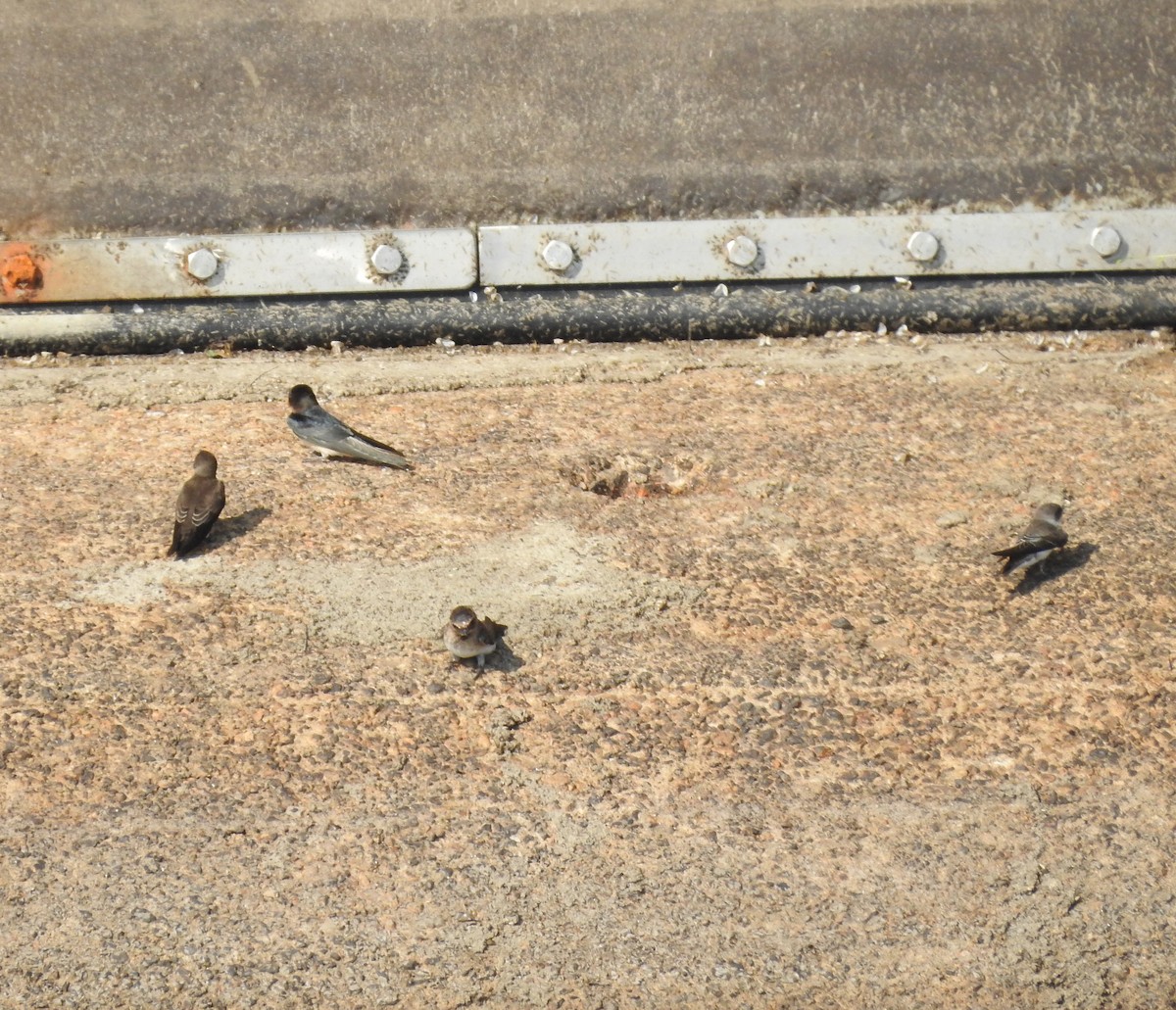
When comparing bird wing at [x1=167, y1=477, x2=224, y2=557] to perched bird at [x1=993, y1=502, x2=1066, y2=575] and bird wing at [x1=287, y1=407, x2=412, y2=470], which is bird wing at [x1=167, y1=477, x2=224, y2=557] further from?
perched bird at [x1=993, y1=502, x2=1066, y2=575]

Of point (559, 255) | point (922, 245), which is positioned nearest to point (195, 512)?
point (559, 255)

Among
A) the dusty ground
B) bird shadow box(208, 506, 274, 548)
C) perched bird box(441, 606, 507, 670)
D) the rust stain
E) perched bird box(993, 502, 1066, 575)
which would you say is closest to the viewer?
the dusty ground

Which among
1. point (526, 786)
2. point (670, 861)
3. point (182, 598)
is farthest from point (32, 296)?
point (670, 861)

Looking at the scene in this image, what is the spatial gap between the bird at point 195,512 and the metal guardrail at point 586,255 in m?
1.55

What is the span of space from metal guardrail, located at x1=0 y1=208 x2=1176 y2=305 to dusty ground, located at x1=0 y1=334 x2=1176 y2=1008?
568 mm

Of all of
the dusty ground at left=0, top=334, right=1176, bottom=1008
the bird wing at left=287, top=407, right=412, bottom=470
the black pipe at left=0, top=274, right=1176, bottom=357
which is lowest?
the dusty ground at left=0, top=334, right=1176, bottom=1008

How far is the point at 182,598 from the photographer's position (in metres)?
4.05

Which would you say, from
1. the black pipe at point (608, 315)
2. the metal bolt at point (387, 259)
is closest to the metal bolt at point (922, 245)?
the black pipe at point (608, 315)

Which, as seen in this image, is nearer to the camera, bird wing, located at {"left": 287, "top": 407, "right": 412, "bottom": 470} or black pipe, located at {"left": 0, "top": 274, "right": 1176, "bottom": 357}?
bird wing, located at {"left": 287, "top": 407, "right": 412, "bottom": 470}

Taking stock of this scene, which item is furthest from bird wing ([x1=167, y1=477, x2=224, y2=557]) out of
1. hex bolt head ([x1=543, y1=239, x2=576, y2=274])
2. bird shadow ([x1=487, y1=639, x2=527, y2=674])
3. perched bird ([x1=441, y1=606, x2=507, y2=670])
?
hex bolt head ([x1=543, y1=239, x2=576, y2=274])

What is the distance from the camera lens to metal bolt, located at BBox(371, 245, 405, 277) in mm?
5688

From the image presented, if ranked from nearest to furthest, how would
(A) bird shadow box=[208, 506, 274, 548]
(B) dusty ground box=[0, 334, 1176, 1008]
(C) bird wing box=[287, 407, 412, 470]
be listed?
(B) dusty ground box=[0, 334, 1176, 1008] → (A) bird shadow box=[208, 506, 274, 548] → (C) bird wing box=[287, 407, 412, 470]

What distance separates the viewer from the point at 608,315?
19.1ft

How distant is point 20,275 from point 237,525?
196 centimetres
